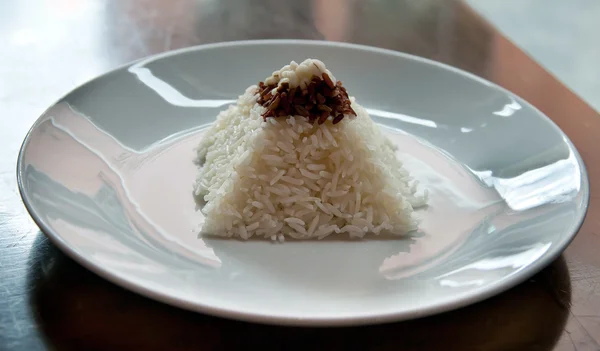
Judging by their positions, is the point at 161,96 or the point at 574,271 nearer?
the point at 574,271

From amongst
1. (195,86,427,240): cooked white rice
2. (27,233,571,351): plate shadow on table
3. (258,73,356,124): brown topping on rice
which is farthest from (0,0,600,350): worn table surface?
(258,73,356,124): brown topping on rice

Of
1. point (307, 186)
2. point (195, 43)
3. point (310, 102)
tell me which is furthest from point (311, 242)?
point (195, 43)

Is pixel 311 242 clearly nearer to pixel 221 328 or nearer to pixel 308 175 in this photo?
pixel 308 175

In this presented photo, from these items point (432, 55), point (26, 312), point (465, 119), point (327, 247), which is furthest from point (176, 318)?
point (432, 55)

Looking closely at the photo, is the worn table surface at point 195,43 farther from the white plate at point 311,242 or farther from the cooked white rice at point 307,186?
the cooked white rice at point 307,186

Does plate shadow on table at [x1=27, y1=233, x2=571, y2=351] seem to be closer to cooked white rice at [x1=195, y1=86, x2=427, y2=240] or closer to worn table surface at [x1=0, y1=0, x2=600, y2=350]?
worn table surface at [x1=0, y1=0, x2=600, y2=350]

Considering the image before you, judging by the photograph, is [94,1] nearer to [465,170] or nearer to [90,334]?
[465,170]
